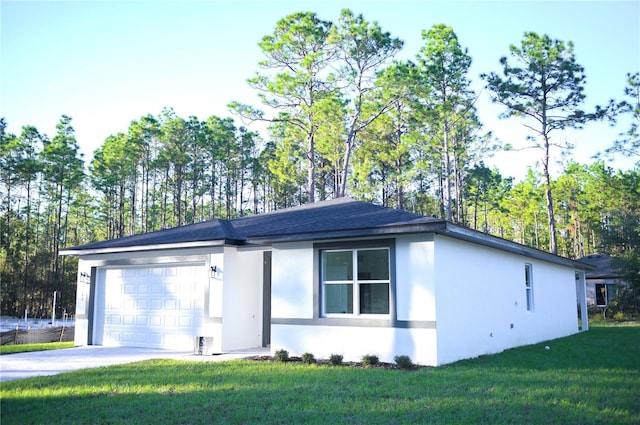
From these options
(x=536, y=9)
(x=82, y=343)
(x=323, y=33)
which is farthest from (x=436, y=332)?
(x=323, y=33)

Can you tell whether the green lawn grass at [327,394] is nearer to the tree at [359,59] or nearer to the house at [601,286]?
the tree at [359,59]

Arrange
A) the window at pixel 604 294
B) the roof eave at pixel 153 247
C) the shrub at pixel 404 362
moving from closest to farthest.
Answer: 1. the shrub at pixel 404 362
2. the roof eave at pixel 153 247
3. the window at pixel 604 294

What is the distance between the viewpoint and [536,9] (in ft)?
39.4

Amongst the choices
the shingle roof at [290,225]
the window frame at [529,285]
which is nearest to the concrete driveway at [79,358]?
the shingle roof at [290,225]

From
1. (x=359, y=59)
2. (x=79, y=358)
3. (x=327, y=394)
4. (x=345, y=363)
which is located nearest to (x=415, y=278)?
(x=345, y=363)

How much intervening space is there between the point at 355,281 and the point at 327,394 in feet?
11.8

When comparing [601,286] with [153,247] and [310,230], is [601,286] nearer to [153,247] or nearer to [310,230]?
[310,230]

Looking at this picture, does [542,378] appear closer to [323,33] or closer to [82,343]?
[82,343]

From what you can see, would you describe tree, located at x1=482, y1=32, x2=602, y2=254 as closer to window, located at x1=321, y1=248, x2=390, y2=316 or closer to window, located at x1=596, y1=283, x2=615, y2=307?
window, located at x1=596, y1=283, x2=615, y2=307

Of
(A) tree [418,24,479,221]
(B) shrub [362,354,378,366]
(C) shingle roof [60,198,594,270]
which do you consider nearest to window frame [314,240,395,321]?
(C) shingle roof [60,198,594,270]

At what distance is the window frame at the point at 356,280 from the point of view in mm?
10102

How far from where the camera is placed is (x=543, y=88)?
96.1ft

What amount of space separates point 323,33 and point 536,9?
1690 centimetres

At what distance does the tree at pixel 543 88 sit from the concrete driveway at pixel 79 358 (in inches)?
897
